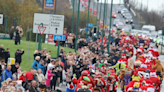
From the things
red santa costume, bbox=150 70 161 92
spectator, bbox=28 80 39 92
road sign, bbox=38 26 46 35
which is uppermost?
road sign, bbox=38 26 46 35

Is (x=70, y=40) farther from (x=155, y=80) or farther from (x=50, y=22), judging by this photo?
(x=155, y=80)

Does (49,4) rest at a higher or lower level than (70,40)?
higher

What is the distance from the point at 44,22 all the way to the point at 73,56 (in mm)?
3199

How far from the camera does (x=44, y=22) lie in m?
19.0

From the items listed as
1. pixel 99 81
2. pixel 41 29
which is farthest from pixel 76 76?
pixel 99 81

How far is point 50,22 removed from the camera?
19297 millimetres

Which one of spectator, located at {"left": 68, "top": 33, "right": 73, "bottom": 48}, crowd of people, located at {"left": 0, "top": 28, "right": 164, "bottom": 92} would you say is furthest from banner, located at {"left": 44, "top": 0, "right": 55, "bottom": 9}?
spectator, located at {"left": 68, "top": 33, "right": 73, "bottom": 48}

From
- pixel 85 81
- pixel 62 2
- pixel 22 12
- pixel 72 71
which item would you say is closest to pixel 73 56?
pixel 72 71

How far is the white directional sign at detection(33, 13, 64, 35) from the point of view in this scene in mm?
18941

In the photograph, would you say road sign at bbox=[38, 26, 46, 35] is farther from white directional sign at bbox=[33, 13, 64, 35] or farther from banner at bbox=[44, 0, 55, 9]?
banner at bbox=[44, 0, 55, 9]

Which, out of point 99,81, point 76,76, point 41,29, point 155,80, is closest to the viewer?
point 99,81

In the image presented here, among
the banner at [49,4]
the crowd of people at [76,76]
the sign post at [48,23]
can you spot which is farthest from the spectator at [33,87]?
the banner at [49,4]

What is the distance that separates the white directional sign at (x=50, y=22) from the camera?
1894cm

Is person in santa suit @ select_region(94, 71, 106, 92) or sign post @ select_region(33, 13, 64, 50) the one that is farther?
sign post @ select_region(33, 13, 64, 50)
